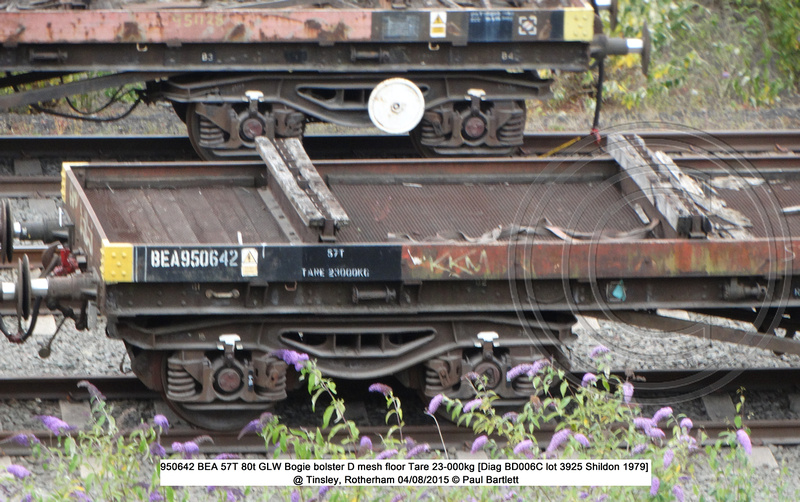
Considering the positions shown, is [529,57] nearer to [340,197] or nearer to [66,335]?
[340,197]

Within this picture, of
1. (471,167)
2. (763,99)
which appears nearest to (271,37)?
(471,167)

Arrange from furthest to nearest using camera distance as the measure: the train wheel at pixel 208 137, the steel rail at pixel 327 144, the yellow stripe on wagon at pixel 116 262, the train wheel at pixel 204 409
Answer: the steel rail at pixel 327 144, the train wheel at pixel 208 137, the train wheel at pixel 204 409, the yellow stripe on wagon at pixel 116 262

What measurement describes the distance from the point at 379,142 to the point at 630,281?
16.9ft

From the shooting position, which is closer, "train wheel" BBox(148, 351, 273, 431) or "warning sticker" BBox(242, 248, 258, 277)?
"warning sticker" BBox(242, 248, 258, 277)

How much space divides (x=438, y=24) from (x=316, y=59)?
A: 3.35ft

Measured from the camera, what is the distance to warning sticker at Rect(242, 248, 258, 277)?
6.20 metres

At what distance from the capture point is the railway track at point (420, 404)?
6738 mm

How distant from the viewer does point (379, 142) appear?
11406mm

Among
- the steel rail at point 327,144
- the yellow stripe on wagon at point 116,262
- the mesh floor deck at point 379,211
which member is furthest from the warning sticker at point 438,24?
the yellow stripe on wagon at point 116,262

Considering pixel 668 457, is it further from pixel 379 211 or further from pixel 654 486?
pixel 379 211

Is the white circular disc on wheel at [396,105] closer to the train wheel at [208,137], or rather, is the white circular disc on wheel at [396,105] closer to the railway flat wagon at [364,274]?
the train wheel at [208,137]

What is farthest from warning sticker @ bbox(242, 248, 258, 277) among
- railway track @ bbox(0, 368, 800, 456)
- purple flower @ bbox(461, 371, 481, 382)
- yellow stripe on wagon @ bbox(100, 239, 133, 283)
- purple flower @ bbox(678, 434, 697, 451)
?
purple flower @ bbox(678, 434, 697, 451)

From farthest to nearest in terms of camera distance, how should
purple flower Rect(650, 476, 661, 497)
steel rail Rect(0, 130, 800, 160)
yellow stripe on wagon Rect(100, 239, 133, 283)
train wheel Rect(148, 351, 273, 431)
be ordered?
steel rail Rect(0, 130, 800, 160) < train wheel Rect(148, 351, 273, 431) < yellow stripe on wagon Rect(100, 239, 133, 283) < purple flower Rect(650, 476, 661, 497)

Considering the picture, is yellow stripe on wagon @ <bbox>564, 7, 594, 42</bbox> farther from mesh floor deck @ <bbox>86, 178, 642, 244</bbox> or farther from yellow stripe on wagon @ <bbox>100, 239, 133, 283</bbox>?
yellow stripe on wagon @ <bbox>100, 239, 133, 283</bbox>
